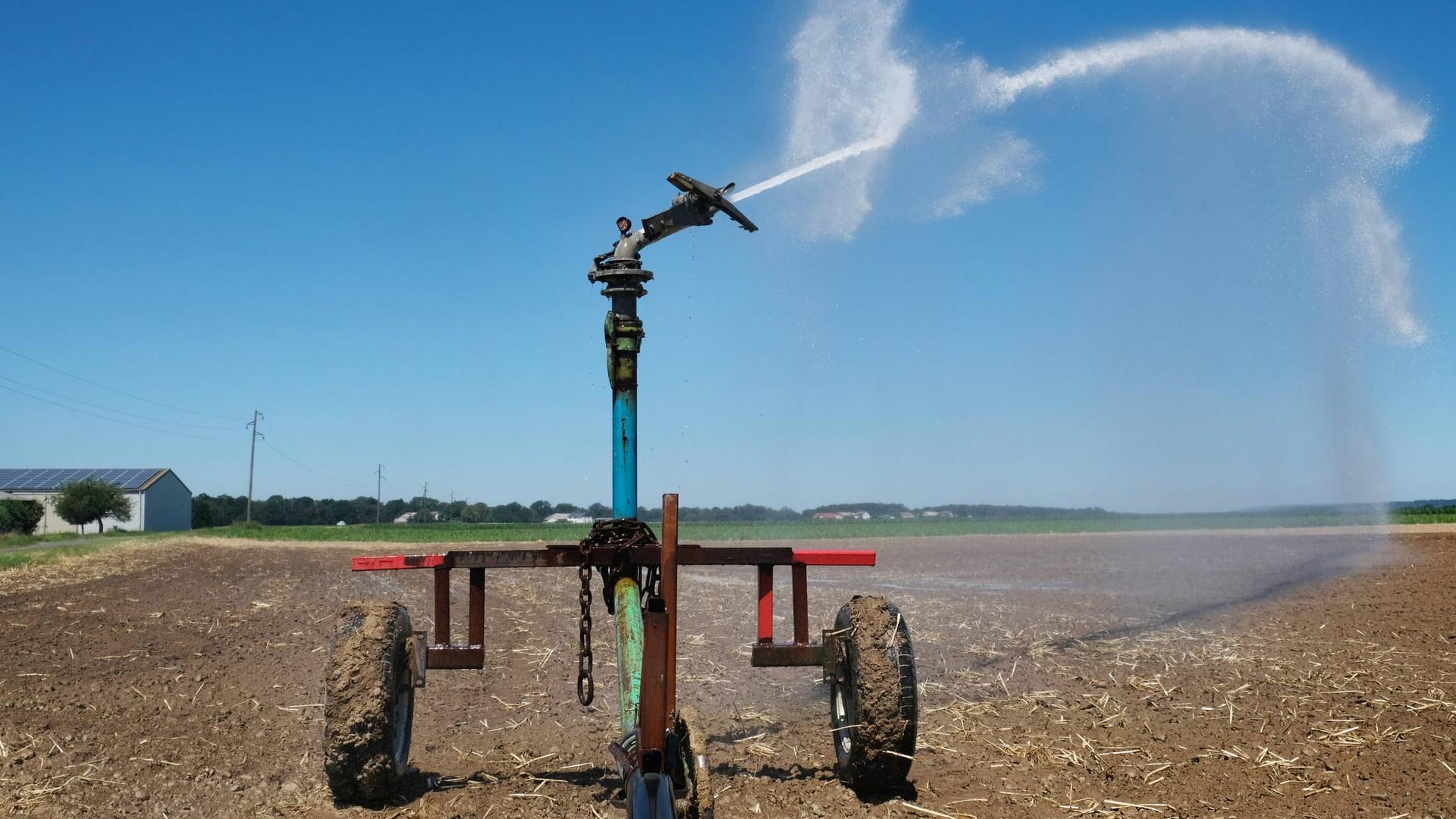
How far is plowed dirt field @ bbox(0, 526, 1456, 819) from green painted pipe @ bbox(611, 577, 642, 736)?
95 cm

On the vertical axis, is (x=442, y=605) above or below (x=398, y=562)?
below

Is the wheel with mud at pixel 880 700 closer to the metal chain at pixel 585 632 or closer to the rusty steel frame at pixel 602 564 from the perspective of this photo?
the rusty steel frame at pixel 602 564

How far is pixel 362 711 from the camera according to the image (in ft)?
17.2

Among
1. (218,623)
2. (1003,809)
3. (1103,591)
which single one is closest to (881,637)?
(1003,809)

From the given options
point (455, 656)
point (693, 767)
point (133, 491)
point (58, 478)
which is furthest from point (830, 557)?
point (58, 478)

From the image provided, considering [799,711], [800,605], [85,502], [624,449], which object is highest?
[85,502]

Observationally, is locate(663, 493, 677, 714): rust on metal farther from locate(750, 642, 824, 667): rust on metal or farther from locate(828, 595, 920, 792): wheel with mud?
locate(750, 642, 824, 667): rust on metal

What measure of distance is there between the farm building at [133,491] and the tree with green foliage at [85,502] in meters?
3.50

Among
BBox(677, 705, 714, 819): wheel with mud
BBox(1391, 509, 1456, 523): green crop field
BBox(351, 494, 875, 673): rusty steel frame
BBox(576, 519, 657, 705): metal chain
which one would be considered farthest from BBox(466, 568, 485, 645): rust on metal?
BBox(1391, 509, 1456, 523): green crop field

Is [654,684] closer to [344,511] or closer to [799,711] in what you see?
[799,711]

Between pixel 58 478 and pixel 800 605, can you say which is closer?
pixel 800 605

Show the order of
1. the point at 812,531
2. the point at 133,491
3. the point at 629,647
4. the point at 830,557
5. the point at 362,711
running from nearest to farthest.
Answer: the point at 629,647, the point at 362,711, the point at 830,557, the point at 812,531, the point at 133,491

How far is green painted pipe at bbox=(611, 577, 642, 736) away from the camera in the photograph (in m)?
4.89

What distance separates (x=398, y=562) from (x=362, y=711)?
1003 millimetres
